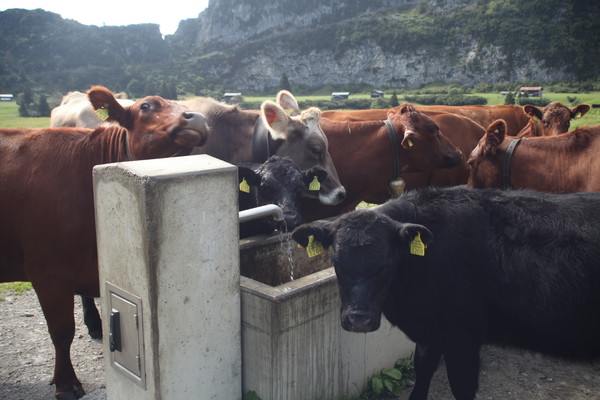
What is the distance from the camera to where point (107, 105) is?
475 centimetres

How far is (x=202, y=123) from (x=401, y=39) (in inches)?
5316

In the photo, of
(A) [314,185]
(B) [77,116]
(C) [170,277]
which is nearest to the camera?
(C) [170,277]

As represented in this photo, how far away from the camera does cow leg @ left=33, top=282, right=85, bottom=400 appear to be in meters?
4.14

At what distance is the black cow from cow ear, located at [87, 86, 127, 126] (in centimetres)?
218

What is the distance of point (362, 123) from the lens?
682 centimetres

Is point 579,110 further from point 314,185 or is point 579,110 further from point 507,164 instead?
point 314,185

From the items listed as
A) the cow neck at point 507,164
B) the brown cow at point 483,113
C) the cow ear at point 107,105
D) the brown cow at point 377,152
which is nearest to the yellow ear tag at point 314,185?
the brown cow at point 377,152

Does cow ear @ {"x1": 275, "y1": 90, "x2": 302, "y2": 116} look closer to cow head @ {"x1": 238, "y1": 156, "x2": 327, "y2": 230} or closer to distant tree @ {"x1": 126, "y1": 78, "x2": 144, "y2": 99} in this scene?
cow head @ {"x1": 238, "y1": 156, "x2": 327, "y2": 230}

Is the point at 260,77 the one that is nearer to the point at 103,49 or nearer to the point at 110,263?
the point at 103,49

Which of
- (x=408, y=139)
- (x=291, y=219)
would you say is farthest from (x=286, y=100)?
(x=291, y=219)

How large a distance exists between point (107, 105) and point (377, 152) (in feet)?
10.9

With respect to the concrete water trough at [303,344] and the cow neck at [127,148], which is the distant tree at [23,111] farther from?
the concrete water trough at [303,344]

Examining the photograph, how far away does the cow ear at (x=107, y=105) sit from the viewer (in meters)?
→ 4.71

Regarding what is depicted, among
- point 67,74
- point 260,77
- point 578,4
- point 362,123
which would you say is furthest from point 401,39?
point 362,123
